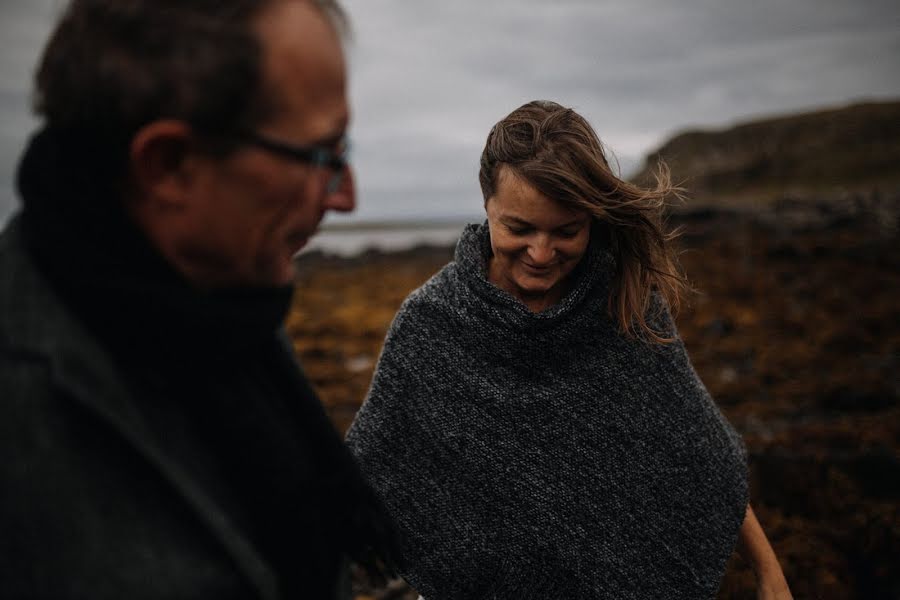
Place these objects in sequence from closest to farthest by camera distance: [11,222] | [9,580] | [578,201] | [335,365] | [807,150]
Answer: [9,580] → [11,222] → [578,201] → [335,365] → [807,150]

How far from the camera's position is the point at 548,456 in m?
2.18

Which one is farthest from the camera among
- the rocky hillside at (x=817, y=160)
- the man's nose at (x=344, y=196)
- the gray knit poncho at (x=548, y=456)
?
the rocky hillside at (x=817, y=160)

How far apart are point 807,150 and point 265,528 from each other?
6048 centimetres

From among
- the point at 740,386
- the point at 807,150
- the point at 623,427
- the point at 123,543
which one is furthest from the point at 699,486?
the point at 807,150

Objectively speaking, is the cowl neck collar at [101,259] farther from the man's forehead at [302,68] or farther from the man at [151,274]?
the man's forehead at [302,68]

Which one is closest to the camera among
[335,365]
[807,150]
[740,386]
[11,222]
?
[11,222]

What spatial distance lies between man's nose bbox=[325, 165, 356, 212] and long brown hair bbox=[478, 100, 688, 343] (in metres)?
1.05

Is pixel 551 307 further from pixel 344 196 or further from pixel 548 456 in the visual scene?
pixel 344 196

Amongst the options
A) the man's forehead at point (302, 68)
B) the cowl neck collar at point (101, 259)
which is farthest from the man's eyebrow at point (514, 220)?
the cowl neck collar at point (101, 259)

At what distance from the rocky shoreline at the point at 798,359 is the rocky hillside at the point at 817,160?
2115cm

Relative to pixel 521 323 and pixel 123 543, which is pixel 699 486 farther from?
pixel 123 543

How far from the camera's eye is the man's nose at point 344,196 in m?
1.15

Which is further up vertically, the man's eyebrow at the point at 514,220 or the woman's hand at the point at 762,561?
the man's eyebrow at the point at 514,220

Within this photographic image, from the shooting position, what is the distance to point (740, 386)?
647 cm
